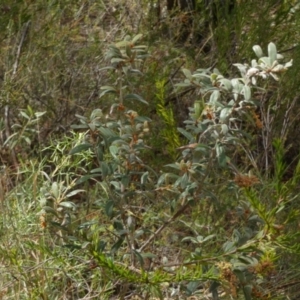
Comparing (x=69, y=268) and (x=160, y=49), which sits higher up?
(x=160, y=49)

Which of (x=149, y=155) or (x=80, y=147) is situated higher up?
(x=80, y=147)

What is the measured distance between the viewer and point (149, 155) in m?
3.92

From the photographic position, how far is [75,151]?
280cm

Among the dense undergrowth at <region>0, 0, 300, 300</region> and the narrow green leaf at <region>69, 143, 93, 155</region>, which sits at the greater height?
the narrow green leaf at <region>69, 143, 93, 155</region>

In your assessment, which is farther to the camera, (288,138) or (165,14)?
(165,14)

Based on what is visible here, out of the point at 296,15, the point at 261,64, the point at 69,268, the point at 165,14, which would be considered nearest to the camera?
the point at 261,64

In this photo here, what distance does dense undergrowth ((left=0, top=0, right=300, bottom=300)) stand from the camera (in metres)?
2.78

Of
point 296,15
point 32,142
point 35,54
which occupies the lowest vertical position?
point 32,142

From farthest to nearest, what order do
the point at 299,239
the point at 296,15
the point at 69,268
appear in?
1. the point at 296,15
2. the point at 299,239
3. the point at 69,268

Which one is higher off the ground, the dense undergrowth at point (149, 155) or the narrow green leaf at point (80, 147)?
the narrow green leaf at point (80, 147)

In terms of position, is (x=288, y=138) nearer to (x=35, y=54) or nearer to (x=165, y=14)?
(x=165, y=14)

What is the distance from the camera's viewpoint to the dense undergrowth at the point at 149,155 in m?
2.78

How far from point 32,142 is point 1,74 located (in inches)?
16.9

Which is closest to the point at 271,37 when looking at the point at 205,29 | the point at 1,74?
the point at 205,29
